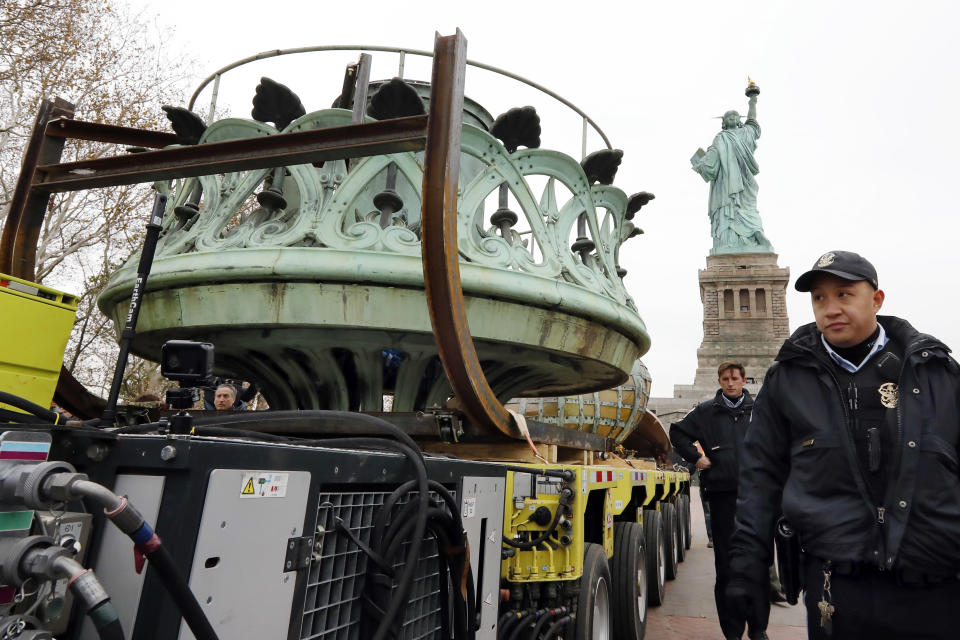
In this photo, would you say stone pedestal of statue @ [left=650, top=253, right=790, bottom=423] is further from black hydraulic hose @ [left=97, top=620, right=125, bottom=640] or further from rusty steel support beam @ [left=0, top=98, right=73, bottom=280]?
black hydraulic hose @ [left=97, top=620, right=125, bottom=640]

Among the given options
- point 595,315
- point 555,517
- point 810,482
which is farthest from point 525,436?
point 810,482

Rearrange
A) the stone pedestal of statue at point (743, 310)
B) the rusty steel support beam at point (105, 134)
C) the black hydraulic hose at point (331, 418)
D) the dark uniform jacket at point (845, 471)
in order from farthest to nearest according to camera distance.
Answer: the stone pedestal of statue at point (743, 310) → the rusty steel support beam at point (105, 134) → the dark uniform jacket at point (845, 471) → the black hydraulic hose at point (331, 418)

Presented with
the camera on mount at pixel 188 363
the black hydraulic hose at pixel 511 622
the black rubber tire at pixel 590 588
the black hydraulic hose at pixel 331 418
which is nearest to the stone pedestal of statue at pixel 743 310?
the black rubber tire at pixel 590 588

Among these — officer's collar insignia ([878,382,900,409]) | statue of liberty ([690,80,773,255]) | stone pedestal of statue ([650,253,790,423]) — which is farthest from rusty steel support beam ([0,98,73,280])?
statue of liberty ([690,80,773,255])

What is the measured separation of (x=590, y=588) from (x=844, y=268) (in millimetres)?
1980

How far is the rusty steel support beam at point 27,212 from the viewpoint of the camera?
3584 mm

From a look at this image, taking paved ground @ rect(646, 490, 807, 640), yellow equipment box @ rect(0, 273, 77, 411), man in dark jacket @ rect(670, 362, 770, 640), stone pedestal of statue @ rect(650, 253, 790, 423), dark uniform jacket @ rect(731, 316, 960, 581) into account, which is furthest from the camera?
stone pedestal of statue @ rect(650, 253, 790, 423)

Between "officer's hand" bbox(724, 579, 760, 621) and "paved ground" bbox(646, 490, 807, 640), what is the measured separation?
10.0 feet

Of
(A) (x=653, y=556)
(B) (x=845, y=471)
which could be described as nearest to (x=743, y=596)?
(B) (x=845, y=471)

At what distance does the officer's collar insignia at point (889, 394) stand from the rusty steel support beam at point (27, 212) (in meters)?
4.15

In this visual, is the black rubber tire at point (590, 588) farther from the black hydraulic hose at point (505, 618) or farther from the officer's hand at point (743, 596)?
the officer's hand at point (743, 596)

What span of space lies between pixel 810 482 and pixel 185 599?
198 cm

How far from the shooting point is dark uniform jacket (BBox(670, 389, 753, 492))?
4688 mm

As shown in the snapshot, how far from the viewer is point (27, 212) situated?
3580 mm
